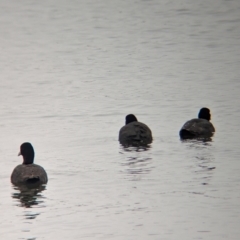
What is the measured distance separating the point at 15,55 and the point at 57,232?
1127 inches

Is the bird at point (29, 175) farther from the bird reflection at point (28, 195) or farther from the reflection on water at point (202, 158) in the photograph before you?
the reflection on water at point (202, 158)

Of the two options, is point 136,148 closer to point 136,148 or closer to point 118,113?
point 136,148

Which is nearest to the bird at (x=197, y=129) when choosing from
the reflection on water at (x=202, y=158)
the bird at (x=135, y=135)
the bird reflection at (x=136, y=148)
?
the reflection on water at (x=202, y=158)

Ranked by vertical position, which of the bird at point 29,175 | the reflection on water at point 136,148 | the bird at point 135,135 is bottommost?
the bird at point 29,175

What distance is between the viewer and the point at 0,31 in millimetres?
59031

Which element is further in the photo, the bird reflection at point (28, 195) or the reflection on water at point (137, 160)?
the reflection on water at point (137, 160)

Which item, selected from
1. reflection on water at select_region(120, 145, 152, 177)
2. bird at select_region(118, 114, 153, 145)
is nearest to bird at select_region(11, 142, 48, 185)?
reflection on water at select_region(120, 145, 152, 177)

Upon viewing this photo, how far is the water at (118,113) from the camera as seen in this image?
80.6 ft

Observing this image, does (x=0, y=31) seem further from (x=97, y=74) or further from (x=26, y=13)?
(x=97, y=74)

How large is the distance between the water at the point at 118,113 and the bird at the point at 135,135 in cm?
40

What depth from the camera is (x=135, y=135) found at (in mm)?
32844

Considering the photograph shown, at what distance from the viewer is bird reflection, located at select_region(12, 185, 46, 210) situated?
2609 cm

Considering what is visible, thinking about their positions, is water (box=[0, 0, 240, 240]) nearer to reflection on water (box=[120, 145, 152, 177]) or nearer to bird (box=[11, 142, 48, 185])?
reflection on water (box=[120, 145, 152, 177])

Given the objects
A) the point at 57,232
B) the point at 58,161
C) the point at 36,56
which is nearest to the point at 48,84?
the point at 36,56
